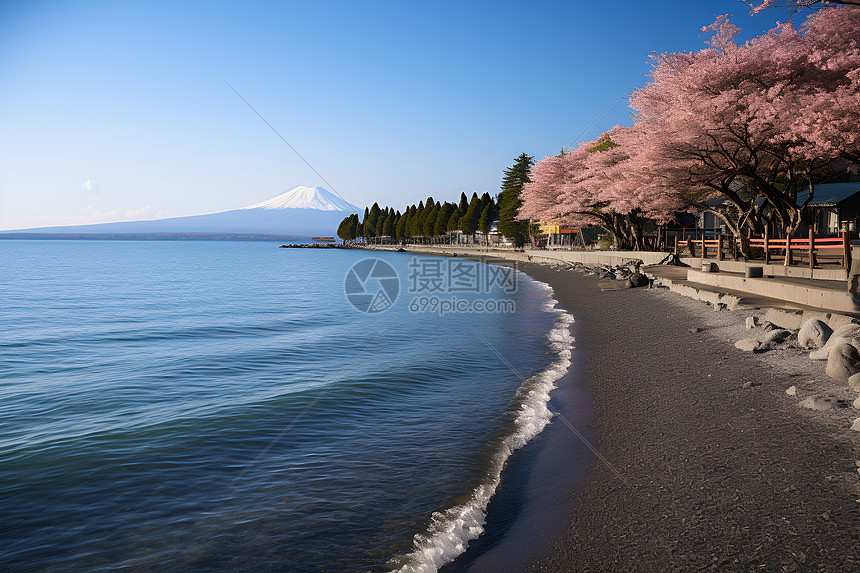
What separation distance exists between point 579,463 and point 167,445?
5.66m

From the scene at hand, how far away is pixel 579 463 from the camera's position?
21.2ft

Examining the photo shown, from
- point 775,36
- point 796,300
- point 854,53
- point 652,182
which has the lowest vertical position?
point 796,300

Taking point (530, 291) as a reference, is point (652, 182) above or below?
above

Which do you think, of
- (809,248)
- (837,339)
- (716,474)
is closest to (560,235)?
(809,248)

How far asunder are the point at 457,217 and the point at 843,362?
4911 inches

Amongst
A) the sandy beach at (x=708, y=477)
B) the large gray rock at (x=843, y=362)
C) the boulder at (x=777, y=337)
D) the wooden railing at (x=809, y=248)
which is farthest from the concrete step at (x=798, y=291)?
the large gray rock at (x=843, y=362)

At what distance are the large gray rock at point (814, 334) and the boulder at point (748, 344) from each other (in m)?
0.71

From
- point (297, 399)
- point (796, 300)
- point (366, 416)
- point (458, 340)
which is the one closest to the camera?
point (366, 416)

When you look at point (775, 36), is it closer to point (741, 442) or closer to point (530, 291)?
point (530, 291)

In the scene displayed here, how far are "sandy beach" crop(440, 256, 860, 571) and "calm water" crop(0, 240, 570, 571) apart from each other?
3.07 feet

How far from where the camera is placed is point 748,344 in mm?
10773

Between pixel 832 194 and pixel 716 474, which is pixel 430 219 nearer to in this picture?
pixel 832 194

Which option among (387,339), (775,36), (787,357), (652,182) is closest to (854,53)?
(775,36)

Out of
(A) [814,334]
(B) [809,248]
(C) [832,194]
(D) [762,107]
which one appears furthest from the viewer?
(C) [832,194]
